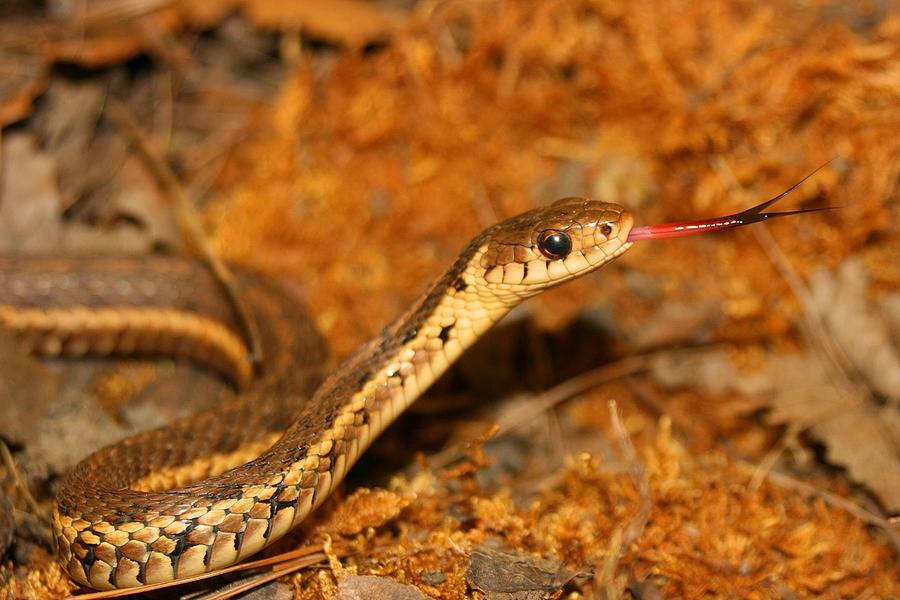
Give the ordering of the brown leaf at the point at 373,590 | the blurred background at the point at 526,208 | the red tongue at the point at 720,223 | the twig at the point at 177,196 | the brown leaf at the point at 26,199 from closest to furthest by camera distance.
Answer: the brown leaf at the point at 373,590 < the red tongue at the point at 720,223 < the blurred background at the point at 526,208 < the twig at the point at 177,196 < the brown leaf at the point at 26,199

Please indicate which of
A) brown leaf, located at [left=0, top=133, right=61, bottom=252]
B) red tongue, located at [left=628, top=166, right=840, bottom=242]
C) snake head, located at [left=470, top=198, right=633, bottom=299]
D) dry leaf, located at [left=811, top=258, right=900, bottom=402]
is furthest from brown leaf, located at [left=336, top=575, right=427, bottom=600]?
brown leaf, located at [left=0, top=133, right=61, bottom=252]

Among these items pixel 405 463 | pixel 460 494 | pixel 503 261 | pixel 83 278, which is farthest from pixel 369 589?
pixel 83 278

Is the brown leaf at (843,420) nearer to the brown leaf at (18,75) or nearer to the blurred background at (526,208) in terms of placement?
the blurred background at (526,208)

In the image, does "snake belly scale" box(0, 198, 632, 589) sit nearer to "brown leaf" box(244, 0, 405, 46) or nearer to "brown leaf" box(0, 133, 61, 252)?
"brown leaf" box(0, 133, 61, 252)

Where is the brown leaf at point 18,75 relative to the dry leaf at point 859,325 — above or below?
above

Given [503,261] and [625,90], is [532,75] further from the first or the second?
[503,261]

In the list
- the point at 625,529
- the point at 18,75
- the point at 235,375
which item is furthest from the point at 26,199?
the point at 625,529

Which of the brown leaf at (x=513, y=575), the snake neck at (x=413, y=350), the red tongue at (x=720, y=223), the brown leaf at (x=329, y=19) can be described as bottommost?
the brown leaf at (x=513, y=575)

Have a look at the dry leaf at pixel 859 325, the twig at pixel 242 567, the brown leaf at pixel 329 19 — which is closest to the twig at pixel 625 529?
the twig at pixel 242 567
